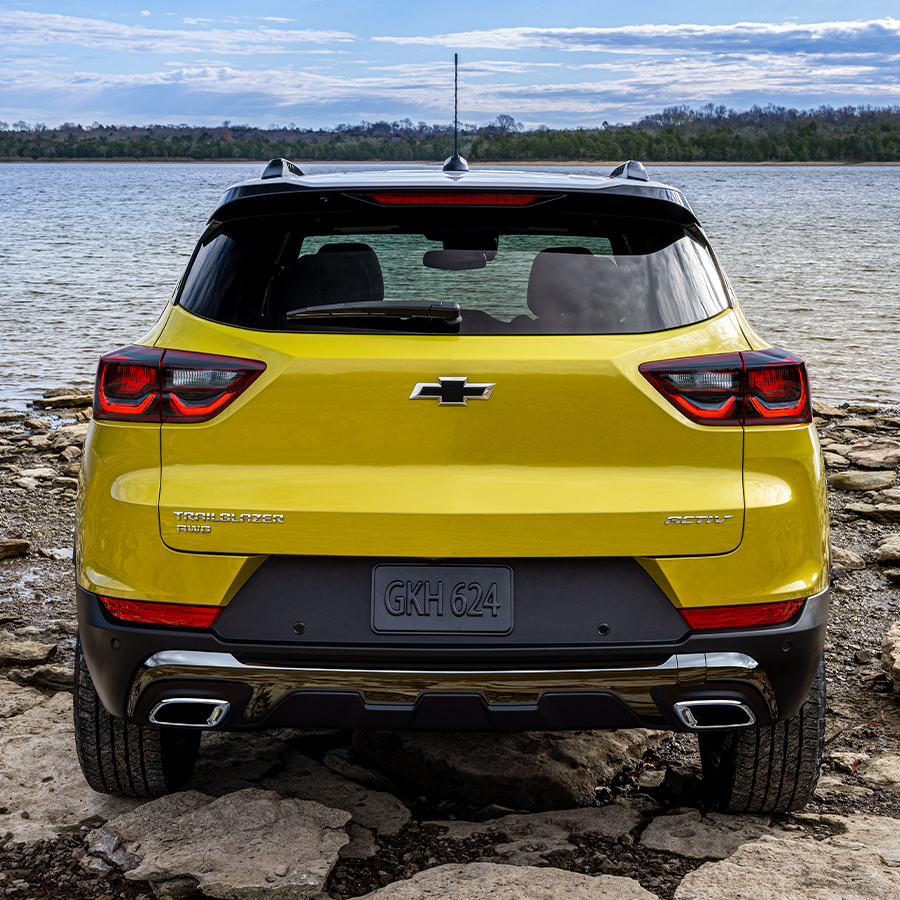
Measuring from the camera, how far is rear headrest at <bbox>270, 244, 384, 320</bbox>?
8.36ft

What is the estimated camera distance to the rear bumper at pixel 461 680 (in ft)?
7.72

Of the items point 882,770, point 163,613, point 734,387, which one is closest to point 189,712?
point 163,613

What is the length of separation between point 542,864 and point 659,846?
13.3 inches

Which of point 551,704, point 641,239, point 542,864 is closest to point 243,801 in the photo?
point 542,864

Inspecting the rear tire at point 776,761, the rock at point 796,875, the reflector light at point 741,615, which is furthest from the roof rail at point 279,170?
the rock at point 796,875

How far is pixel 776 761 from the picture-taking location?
9.23ft

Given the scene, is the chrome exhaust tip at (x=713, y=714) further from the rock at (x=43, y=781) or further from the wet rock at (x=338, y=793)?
the rock at (x=43, y=781)

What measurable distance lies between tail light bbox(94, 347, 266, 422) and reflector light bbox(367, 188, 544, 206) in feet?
1.84

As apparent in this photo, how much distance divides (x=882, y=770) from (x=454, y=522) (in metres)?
1.88

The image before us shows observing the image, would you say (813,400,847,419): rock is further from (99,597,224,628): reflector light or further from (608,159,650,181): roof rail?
(99,597,224,628): reflector light

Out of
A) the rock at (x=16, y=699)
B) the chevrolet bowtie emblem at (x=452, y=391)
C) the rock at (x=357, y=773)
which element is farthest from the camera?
the rock at (x=16, y=699)

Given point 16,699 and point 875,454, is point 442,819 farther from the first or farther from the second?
point 875,454

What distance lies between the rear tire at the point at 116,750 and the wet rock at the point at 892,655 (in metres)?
2.58

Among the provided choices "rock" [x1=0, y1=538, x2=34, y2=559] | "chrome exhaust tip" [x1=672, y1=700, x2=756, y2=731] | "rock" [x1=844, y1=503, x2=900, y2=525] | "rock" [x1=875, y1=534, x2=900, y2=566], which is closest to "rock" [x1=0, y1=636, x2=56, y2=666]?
"rock" [x1=0, y1=538, x2=34, y2=559]
